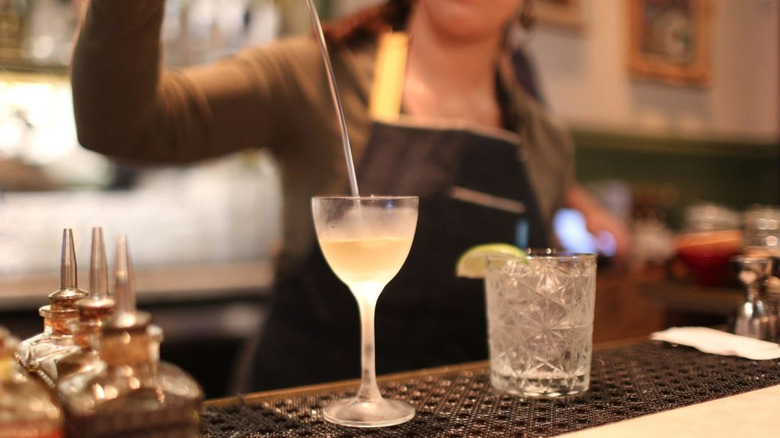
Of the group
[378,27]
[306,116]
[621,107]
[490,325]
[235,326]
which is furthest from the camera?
[621,107]

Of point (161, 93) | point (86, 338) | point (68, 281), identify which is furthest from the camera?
point (161, 93)

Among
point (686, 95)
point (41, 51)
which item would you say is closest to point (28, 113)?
point (41, 51)

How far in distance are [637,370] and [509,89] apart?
3.30 ft

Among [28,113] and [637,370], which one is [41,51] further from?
[637,370]

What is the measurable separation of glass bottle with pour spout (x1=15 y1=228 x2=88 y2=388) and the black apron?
34.3 inches

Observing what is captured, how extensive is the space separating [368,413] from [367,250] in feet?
0.59

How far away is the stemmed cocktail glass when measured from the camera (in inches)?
32.3

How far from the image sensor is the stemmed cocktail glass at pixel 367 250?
820mm

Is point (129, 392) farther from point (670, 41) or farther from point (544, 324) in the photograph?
point (670, 41)

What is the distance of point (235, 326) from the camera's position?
2.75 meters

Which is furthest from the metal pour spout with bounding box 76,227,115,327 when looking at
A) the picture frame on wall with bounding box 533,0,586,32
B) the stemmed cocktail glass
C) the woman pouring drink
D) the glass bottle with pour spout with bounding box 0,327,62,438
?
the picture frame on wall with bounding box 533,0,586,32

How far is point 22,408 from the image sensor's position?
20.3 inches

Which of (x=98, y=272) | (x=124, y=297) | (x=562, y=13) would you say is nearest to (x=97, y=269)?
(x=98, y=272)

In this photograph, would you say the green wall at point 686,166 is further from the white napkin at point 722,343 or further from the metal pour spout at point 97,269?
the metal pour spout at point 97,269
